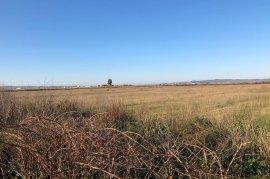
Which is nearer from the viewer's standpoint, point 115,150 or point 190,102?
point 115,150

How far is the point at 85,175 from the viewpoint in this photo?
392 centimetres

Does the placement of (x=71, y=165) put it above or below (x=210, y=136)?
above

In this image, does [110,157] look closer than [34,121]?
Yes

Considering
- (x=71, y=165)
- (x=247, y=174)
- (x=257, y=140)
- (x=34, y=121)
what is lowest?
(x=247, y=174)

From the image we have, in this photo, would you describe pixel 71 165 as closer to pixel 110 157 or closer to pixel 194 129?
pixel 110 157

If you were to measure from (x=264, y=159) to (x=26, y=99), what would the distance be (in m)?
11.2

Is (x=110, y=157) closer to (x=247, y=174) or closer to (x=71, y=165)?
(x=71, y=165)

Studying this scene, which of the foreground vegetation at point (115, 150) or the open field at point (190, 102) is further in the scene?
the open field at point (190, 102)

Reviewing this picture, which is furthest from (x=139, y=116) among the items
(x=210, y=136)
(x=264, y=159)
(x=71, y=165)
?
(x=71, y=165)

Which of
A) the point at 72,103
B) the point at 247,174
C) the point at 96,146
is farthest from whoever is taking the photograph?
the point at 72,103

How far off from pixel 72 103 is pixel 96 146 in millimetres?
14151

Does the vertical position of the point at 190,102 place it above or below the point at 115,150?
below

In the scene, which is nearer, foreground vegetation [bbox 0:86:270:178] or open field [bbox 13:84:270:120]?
foreground vegetation [bbox 0:86:270:178]

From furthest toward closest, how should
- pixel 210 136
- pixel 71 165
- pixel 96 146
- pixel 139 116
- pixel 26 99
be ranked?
pixel 26 99, pixel 139 116, pixel 210 136, pixel 96 146, pixel 71 165
